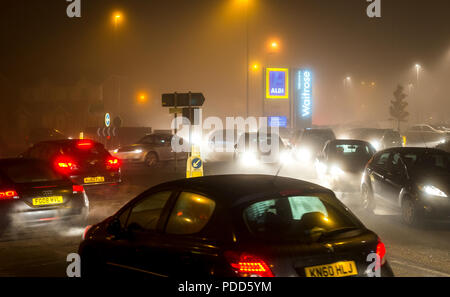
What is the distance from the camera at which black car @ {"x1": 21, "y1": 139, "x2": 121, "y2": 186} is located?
46.7ft

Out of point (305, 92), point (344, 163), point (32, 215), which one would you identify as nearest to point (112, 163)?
point (32, 215)

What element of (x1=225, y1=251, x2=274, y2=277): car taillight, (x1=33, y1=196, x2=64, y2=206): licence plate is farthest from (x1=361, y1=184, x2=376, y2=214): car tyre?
(x1=225, y1=251, x2=274, y2=277): car taillight

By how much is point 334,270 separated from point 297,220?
2.11ft

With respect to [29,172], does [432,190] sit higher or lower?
lower

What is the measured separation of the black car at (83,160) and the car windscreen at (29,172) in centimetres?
439

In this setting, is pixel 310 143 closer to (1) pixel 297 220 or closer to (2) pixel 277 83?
(1) pixel 297 220

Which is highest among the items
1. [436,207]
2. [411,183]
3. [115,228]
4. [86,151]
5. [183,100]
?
[183,100]

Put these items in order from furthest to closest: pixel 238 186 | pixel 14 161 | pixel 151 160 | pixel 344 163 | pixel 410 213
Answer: pixel 151 160 < pixel 344 163 < pixel 410 213 < pixel 14 161 < pixel 238 186

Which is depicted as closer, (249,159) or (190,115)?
(190,115)

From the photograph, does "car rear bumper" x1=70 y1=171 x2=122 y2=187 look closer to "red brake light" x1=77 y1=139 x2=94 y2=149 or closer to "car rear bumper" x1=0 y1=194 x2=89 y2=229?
"red brake light" x1=77 y1=139 x2=94 y2=149

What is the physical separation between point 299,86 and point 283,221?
164ft

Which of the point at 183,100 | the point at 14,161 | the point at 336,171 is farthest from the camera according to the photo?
the point at 183,100

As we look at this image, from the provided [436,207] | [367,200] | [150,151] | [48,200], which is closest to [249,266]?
[48,200]

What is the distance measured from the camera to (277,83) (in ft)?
179
